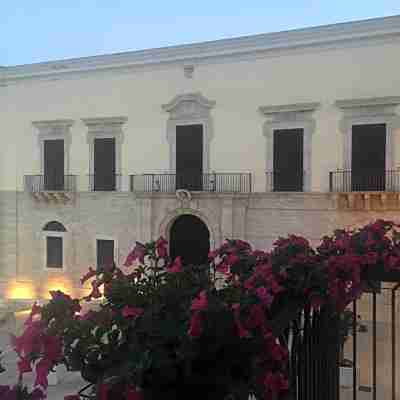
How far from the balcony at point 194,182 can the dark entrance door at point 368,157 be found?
273 centimetres

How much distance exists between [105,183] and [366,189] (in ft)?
24.3

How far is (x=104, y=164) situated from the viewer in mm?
14461

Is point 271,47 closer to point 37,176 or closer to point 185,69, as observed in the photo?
point 185,69

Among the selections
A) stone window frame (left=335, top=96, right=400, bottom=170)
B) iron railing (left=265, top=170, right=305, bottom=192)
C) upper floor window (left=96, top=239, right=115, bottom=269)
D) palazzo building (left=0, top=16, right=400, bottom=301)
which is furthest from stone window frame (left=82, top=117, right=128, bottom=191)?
stone window frame (left=335, top=96, right=400, bottom=170)

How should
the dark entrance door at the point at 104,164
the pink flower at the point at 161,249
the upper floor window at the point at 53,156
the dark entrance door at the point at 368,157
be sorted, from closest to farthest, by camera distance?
the pink flower at the point at 161,249 < the dark entrance door at the point at 368,157 < the dark entrance door at the point at 104,164 < the upper floor window at the point at 53,156

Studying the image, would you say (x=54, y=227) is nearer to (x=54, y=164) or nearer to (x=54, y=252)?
(x=54, y=252)

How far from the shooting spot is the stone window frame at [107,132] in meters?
14.3

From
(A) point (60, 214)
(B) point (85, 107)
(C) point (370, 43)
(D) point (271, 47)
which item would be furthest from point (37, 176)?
(C) point (370, 43)

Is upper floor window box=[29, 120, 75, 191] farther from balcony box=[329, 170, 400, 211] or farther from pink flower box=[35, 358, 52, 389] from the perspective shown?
pink flower box=[35, 358, 52, 389]

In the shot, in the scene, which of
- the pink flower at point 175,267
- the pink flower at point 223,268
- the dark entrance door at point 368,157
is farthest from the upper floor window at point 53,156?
the pink flower at point 175,267

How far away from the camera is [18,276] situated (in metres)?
15.8

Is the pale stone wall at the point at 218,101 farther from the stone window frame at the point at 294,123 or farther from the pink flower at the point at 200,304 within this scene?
the pink flower at the point at 200,304

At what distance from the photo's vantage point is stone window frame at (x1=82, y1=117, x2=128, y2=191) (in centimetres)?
1427

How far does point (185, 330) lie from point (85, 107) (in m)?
14.1
